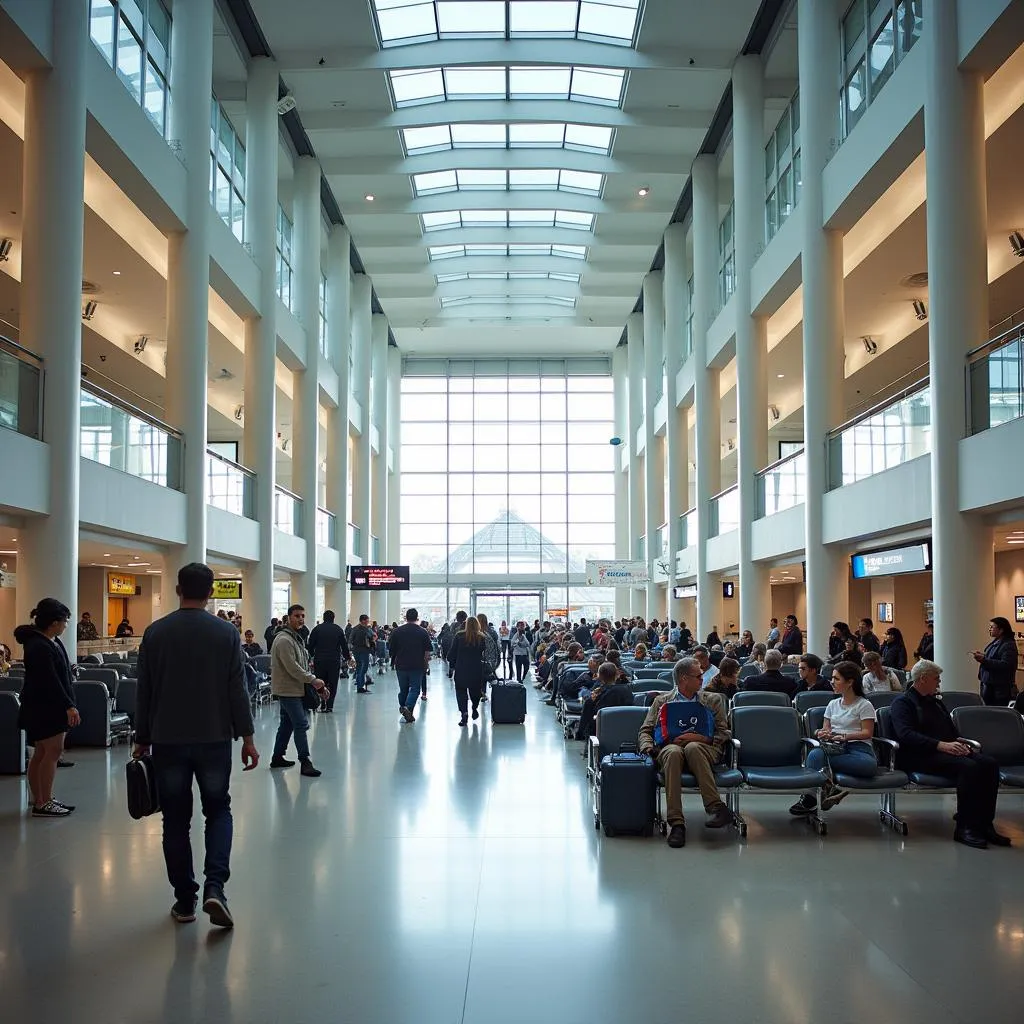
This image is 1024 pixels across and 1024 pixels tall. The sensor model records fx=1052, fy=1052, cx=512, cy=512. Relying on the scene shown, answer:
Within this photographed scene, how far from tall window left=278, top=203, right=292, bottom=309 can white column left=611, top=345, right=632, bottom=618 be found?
19449mm

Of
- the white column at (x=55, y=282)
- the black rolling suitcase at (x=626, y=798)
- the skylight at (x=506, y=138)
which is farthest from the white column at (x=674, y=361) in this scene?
the black rolling suitcase at (x=626, y=798)

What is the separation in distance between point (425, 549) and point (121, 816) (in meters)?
41.0

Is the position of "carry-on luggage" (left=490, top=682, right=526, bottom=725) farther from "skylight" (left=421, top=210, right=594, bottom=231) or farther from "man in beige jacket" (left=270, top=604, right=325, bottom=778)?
"skylight" (left=421, top=210, right=594, bottom=231)

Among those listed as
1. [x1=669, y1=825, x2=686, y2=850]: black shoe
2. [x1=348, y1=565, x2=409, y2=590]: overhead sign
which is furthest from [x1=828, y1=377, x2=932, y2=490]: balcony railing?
[x1=348, y1=565, x2=409, y2=590]: overhead sign

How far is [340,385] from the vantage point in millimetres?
33156

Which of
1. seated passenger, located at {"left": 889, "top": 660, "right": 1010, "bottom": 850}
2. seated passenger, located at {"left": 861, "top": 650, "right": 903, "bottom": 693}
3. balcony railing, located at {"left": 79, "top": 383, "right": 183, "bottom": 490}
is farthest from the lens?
balcony railing, located at {"left": 79, "top": 383, "right": 183, "bottom": 490}

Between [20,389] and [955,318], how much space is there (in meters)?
10.7

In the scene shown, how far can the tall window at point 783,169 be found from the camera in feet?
73.1

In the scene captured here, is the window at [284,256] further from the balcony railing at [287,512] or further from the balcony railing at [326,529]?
the balcony railing at [326,529]

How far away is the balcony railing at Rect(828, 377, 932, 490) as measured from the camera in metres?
13.5

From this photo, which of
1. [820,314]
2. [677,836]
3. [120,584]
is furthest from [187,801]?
[120,584]

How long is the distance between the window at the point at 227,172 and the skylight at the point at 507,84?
399cm

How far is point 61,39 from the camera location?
1234cm

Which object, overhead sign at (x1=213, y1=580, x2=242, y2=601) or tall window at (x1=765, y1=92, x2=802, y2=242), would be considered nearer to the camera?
overhead sign at (x1=213, y1=580, x2=242, y2=601)
